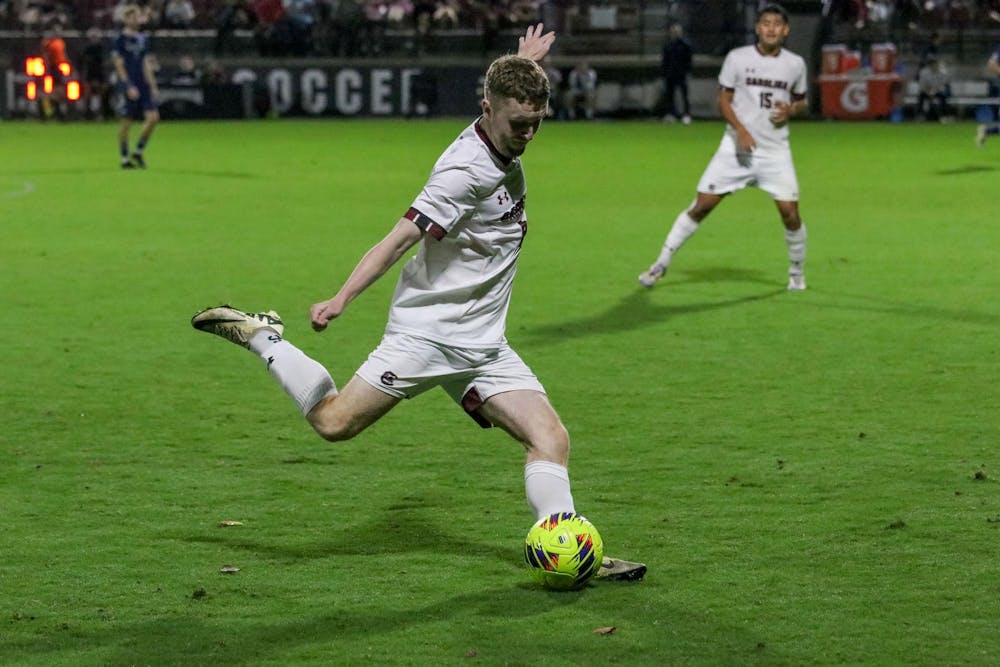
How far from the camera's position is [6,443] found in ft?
25.1

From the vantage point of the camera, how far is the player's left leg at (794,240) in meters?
12.4

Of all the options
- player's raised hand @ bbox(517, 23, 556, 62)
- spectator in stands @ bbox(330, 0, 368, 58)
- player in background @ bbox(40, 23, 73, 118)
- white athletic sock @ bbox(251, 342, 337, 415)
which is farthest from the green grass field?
spectator in stands @ bbox(330, 0, 368, 58)

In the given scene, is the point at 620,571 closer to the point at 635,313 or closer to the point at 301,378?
the point at 301,378

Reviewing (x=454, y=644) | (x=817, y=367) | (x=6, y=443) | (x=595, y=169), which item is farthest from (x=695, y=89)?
(x=454, y=644)

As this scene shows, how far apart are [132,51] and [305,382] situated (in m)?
18.7

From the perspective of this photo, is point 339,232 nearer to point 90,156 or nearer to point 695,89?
point 90,156

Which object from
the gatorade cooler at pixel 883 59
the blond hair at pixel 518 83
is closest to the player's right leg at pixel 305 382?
the blond hair at pixel 518 83

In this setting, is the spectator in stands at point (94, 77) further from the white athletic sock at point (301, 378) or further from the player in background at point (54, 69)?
the white athletic sock at point (301, 378)

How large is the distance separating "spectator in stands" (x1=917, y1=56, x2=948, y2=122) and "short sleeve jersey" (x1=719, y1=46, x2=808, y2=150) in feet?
85.9

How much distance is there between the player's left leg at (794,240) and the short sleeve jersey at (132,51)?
43.5 ft

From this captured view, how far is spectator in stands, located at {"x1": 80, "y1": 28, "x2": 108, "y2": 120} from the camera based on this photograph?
4084 centimetres

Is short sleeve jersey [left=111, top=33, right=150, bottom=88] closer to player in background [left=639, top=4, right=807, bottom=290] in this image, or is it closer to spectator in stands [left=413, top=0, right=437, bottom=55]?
player in background [left=639, top=4, right=807, bottom=290]

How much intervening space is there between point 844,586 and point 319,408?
1.87 m

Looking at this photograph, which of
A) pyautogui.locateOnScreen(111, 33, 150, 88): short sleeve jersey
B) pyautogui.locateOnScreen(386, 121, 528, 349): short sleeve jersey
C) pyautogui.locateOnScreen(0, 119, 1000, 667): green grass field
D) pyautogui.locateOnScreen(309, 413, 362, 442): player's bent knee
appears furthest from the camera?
pyautogui.locateOnScreen(111, 33, 150, 88): short sleeve jersey
